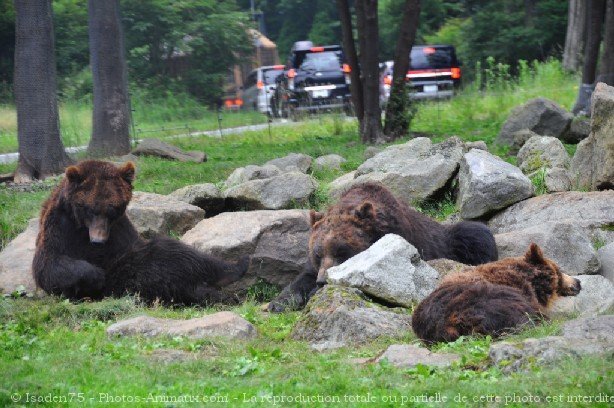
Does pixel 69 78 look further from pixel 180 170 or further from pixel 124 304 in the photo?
pixel 124 304

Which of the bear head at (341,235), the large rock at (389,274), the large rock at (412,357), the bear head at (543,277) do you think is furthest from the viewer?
the bear head at (341,235)

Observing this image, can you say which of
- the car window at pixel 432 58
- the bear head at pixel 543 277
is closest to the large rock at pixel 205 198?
the bear head at pixel 543 277

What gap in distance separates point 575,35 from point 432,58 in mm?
6302

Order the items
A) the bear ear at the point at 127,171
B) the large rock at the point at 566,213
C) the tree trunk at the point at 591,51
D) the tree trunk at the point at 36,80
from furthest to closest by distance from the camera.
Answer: the tree trunk at the point at 591,51 → the tree trunk at the point at 36,80 → the large rock at the point at 566,213 → the bear ear at the point at 127,171

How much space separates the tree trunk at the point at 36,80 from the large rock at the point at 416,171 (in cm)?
621

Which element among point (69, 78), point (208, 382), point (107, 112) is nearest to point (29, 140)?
point (107, 112)

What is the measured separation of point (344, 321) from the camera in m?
8.43

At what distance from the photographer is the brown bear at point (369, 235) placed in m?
10.1

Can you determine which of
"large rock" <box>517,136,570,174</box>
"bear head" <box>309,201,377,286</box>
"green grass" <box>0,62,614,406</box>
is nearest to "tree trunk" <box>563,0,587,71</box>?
"large rock" <box>517,136,570,174</box>

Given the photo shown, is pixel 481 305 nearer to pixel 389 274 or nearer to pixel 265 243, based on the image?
pixel 389 274

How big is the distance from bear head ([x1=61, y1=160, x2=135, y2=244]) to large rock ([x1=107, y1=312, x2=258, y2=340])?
2.04 metres

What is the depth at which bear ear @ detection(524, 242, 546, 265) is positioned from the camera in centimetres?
862

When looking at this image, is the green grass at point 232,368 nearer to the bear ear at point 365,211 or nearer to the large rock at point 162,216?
the bear ear at point 365,211

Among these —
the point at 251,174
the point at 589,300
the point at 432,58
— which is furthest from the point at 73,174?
the point at 432,58
